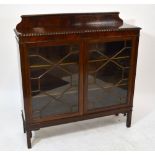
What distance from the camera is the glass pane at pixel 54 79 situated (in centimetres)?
160

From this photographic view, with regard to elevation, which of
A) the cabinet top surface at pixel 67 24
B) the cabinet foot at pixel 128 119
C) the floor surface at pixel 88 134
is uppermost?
the cabinet top surface at pixel 67 24

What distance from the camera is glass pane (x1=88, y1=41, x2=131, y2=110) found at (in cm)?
172

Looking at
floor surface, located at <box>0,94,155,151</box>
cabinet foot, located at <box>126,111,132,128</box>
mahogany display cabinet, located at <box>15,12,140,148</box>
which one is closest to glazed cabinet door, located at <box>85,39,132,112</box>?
mahogany display cabinet, located at <box>15,12,140,148</box>

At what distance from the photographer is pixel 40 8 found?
2.11 metres

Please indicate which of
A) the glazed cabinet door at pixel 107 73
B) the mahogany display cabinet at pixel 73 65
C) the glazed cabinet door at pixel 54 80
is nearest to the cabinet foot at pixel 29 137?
the mahogany display cabinet at pixel 73 65

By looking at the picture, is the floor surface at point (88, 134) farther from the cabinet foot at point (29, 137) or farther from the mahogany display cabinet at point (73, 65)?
the mahogany display cabinet at point (73, 65)

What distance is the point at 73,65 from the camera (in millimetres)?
1680

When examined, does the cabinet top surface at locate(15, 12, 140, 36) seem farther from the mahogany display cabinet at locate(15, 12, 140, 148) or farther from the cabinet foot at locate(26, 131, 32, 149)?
the cabinet foot at locate(26, 131, 32, 149)

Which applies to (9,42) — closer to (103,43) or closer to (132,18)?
(103,43)

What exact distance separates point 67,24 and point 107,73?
44cm

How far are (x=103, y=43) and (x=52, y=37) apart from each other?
0.35 meters

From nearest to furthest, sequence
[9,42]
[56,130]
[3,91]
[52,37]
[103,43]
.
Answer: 1. [52,37]
2. [103,43]
3. [56,130]
4. [9,42]
5. [3,91]

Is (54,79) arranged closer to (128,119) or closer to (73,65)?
(73,65)
